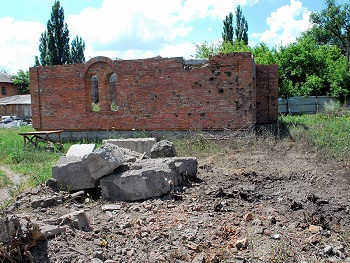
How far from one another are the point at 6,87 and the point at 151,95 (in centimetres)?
3789

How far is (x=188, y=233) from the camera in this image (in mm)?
5422

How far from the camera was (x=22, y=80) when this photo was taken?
47562 millimetres

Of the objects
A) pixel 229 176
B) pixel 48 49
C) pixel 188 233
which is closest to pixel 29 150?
pixel 229 176

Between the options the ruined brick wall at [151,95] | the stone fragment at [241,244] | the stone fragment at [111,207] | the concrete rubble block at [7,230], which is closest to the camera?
the concrete rubble block at [7,230]

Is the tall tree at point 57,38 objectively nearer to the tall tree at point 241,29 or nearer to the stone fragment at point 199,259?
the tall tree at point 241,29

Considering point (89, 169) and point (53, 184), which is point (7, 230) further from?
point (53, 184)

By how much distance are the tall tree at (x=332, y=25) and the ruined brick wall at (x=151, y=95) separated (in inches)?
1054

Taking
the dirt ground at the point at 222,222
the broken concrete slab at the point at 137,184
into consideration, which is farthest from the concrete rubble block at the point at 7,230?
the broken concrete slab at the point at 137,184

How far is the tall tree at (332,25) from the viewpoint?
121 feet

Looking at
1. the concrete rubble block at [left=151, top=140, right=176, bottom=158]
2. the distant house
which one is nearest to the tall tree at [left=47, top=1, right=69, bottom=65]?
the distant house

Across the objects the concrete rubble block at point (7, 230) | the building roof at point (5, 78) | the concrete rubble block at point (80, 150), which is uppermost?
the building roof at point (5, 78)

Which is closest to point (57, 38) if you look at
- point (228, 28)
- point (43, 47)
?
point (43, 47)

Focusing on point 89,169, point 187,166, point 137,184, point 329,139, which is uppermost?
point 329,139

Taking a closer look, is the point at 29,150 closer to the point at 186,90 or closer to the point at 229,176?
the point at 186,90
